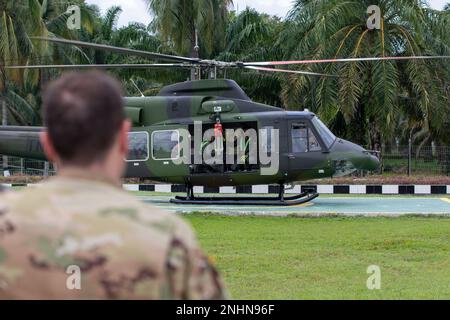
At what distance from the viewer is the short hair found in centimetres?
191

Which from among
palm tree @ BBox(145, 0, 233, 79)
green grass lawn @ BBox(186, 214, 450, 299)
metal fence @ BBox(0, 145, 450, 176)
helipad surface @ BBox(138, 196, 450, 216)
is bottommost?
green grass lawn @ BBox(186, 214, 450, 299)

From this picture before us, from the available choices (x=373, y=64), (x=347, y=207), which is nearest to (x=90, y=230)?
(x=347, y=207)

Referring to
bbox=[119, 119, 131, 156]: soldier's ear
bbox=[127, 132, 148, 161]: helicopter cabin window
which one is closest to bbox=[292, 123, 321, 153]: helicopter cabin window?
bbox=[127, 132, 148, 161]: helicopter cabin window

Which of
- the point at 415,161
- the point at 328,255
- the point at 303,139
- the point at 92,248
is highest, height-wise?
the point at 303,139

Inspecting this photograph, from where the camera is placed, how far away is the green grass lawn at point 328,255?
6.61m

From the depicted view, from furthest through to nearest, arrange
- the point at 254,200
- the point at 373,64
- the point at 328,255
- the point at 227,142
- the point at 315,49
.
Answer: the point at 315,49
the point at 373,64
the point at 254,200
the point at 227,142
the point at 328,255

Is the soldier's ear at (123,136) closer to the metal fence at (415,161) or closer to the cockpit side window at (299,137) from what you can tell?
the cockpit side window at (299,137)

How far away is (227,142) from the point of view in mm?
14633

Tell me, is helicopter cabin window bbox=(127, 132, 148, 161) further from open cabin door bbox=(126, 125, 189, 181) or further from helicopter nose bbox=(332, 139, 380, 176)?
helicopter nose bbox=(332, 139, 380, 176)

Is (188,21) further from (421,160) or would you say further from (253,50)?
(421,160)

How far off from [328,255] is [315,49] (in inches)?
592

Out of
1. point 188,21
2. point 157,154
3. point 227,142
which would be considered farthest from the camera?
point 188,21
